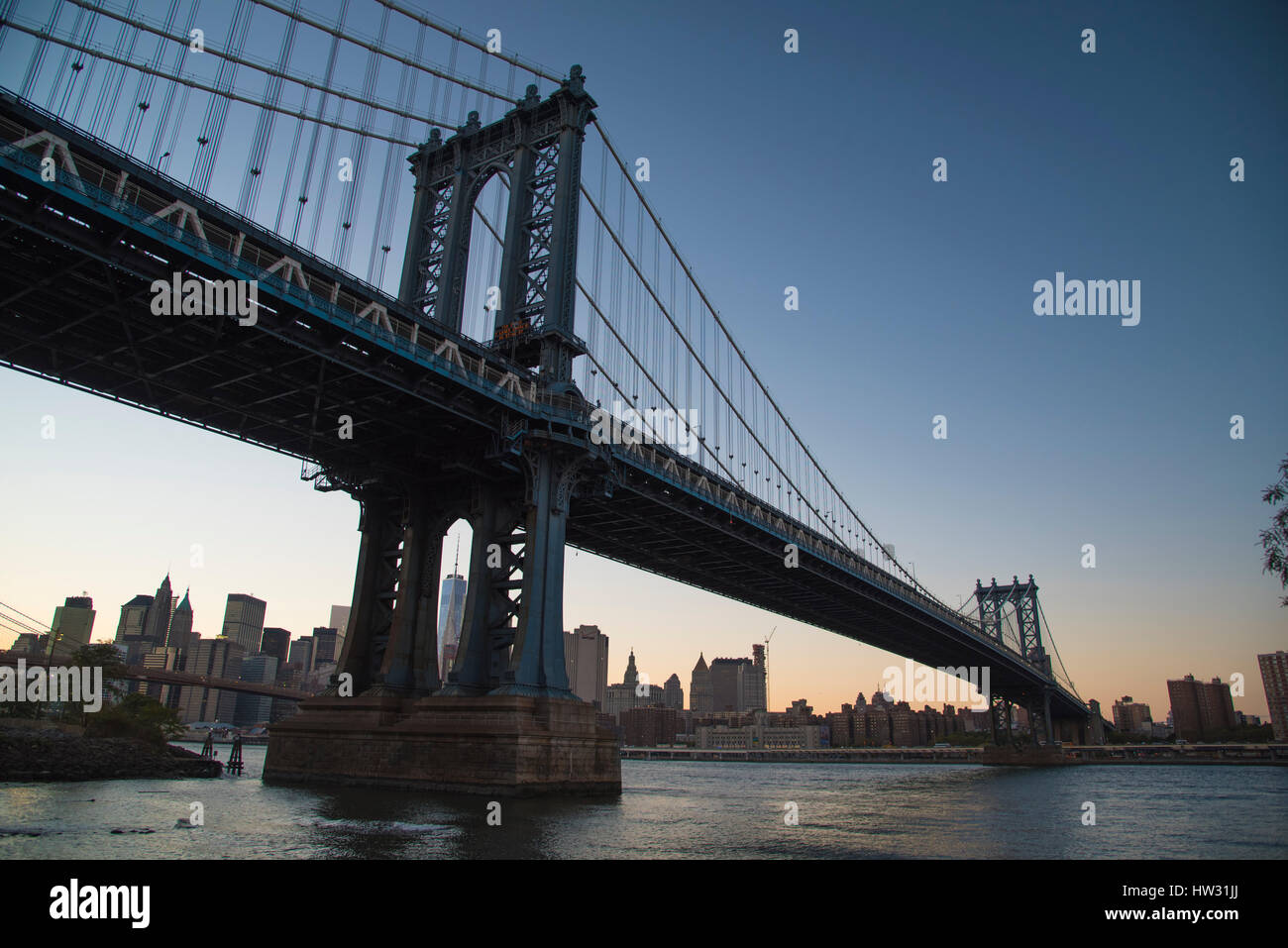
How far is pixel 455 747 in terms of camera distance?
33062 millimetres

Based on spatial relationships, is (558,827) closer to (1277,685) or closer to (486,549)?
(486,549)

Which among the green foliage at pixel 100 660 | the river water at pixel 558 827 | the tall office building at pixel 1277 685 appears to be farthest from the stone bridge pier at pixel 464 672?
the tall office building at pixel 1277 685

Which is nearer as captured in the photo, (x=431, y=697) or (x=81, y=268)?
(x=81, y=268)

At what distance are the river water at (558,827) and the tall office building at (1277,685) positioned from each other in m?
152

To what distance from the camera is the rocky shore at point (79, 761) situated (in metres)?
36.5

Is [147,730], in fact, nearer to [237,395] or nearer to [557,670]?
[237,395]

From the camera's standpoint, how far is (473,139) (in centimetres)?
4700

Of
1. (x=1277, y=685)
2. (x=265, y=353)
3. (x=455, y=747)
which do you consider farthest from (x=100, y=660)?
(x=1277, y=685)

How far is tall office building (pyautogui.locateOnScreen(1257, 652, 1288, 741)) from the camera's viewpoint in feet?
521

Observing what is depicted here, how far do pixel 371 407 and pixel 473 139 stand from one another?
20.4m

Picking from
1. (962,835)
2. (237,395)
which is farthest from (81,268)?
(962,835)

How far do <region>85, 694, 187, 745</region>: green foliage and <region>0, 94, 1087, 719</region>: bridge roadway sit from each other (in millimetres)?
28408

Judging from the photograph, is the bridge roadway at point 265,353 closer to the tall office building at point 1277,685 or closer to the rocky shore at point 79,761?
the rocky shore at point 79,761

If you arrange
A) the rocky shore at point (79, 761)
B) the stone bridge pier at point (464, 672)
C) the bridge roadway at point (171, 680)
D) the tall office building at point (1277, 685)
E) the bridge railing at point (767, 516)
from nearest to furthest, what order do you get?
the stone bridge pier at point (464, 672), the rocky shore at point (79, 761), the bridge railing at point (767, 516), the bridge roadway at point (171, 680), the tall office building at point (1277, 685)
